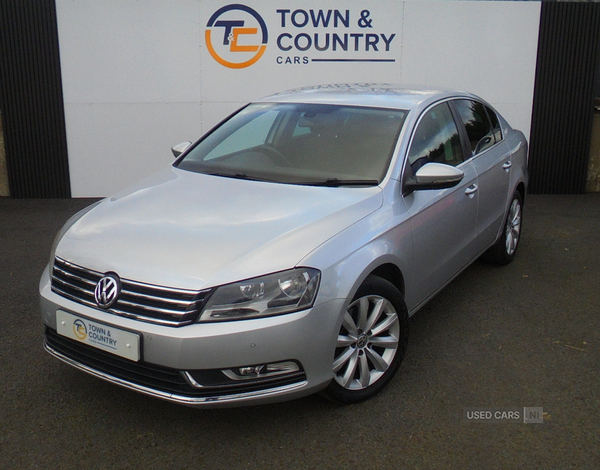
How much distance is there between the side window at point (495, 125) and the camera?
17.7 ft

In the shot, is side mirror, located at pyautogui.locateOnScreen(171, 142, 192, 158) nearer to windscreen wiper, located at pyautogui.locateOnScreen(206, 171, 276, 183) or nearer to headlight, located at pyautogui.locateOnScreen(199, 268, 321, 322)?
windscreen wiper, located at pyautogui.locateOnScreen(206, 171, 276, 183)

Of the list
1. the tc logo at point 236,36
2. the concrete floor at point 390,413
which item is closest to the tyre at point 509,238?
the concrete floor at point 390,413

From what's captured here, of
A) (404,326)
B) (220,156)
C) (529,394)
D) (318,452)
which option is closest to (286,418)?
(318,452)

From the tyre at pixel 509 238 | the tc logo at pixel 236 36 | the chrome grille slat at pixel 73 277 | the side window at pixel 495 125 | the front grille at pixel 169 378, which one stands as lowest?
the tyre at pixel 509 238

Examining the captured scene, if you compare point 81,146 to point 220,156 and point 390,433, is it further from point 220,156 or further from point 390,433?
point 390,433

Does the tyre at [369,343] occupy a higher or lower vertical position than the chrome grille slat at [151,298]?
lower

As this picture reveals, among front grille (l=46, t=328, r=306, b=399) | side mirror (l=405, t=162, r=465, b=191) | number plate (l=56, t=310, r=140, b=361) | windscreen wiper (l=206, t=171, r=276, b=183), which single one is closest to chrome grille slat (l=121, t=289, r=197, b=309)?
number plate (l=56, t=310, r=140, b=361)

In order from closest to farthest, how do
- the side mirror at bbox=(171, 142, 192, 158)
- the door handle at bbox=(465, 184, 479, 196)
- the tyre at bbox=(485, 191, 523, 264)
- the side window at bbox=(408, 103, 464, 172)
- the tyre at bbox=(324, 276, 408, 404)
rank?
the tyre at bbox=(324, 276, 408, 404)
the side window at bbox=(408, 103, 464, 172)
the door handle at bbox=(465, 184, 479, 196)
the side mirror at bbox=(171, 142, 192, 158)
the tyre at bbox=(485, 191, 523, 264)

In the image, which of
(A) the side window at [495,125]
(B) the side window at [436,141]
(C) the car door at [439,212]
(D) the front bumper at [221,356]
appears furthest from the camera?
(A) the side window at [495,125]

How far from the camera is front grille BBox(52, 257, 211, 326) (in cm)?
275

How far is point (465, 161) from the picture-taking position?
457cm

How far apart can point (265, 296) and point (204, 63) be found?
20.3 feet

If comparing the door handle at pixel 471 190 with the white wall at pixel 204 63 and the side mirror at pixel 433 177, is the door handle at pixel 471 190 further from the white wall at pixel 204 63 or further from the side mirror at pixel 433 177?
the white wall at pixel 204 63

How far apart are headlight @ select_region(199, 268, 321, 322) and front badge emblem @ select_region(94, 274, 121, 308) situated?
1.45 feet
